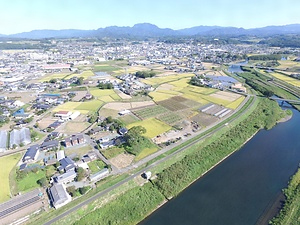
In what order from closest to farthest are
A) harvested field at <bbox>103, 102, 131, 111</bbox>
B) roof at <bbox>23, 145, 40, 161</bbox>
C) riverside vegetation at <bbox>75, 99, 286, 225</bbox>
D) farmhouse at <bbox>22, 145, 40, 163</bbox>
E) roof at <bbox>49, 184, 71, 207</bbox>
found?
riverside vegetation at <bbox>75, 99, 286, 225</bbox> → roof at <bbox>49, 184, 71, 207</bbox> → farmhouse at <bbox>22, 145, 40, 163</bbox> → roof at <bbox>23, 145, 40, 161</bbox> → harvested field at <bbox>103, 102, 131, 111</bbox>

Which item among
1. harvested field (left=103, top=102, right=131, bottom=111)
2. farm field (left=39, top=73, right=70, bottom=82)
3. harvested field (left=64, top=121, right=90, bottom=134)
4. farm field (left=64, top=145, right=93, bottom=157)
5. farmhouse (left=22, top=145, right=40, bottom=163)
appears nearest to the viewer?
farmhouse (left=22, top=145, right=40, bottom=163)

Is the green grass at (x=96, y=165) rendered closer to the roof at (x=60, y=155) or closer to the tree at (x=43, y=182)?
the roof at (x=60, y=155)

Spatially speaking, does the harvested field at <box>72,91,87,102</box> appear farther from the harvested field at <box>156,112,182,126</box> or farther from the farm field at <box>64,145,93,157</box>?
the harvested field at <box>156,112,182,126</box>

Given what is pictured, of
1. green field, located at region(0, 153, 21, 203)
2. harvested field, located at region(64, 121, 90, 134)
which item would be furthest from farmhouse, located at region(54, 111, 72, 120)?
green field, located at region(0, 153, 21, 203)

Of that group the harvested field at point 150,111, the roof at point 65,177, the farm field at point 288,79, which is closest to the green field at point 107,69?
the harvested field at point 150,111

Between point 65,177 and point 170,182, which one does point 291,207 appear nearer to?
point 170,182

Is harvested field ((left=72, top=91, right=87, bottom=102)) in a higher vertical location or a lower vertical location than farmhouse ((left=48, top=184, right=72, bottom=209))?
lower

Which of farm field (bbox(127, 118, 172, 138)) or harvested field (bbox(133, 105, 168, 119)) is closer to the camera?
farm field (bbox(127, 118, 172, 138))

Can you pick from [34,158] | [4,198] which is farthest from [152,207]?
[34,158]
